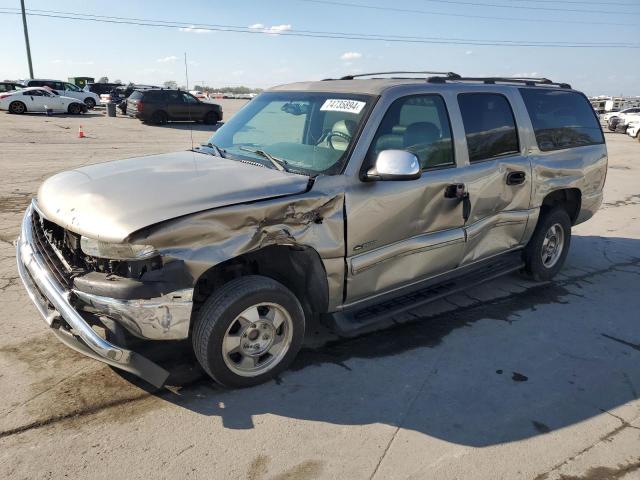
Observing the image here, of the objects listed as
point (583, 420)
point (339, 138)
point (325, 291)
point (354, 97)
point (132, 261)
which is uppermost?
point (354, 97)

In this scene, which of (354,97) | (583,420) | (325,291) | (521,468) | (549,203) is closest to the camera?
(521,468)

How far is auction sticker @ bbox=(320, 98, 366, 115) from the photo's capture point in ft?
11.7

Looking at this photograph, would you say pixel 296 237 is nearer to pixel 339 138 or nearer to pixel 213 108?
pixel 339 138

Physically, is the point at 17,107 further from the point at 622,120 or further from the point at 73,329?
the point at 622,120

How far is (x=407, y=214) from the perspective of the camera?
3.64 metres

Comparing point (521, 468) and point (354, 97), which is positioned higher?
point (354, 97)

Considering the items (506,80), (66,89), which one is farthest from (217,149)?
(66,89)

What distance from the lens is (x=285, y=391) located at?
3244 mm

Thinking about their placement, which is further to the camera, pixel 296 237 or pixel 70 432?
pixel 296 237

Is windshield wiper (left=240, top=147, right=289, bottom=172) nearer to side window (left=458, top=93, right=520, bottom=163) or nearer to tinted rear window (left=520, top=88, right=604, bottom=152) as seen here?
side window (left=458, top=93, right=520, bottom=163)

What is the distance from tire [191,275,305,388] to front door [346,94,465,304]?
496 millimetres

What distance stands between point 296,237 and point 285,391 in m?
1.00

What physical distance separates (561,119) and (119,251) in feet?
14.7

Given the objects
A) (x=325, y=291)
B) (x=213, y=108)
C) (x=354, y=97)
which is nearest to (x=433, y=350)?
(x=325, y=291)
